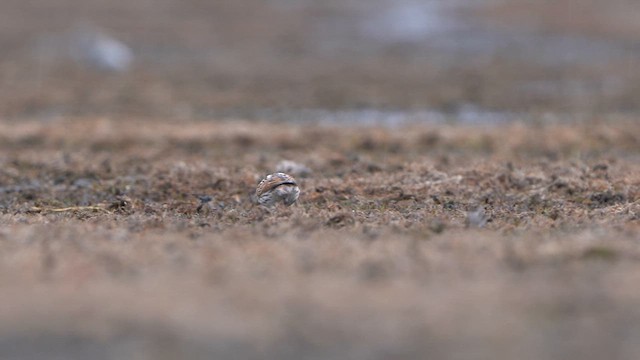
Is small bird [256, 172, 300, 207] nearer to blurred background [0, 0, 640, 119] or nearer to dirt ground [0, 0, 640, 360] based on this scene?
dirt ground [0, 0, 640, 360]

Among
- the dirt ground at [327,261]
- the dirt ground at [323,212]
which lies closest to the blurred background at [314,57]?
the dirt ground at [323,212]

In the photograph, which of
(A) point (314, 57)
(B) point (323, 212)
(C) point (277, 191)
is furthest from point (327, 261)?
(A) point (314, 57)

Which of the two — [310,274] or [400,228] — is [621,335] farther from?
[400,228]

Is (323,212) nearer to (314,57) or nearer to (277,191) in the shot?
(277,191)

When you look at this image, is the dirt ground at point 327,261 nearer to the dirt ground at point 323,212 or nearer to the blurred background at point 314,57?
the dirt ground at point 323,212

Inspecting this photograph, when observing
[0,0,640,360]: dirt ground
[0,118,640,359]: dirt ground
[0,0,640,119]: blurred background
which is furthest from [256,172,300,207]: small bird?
[0,0,640,119]: blurred background

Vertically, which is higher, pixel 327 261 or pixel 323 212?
pixel 323 212
